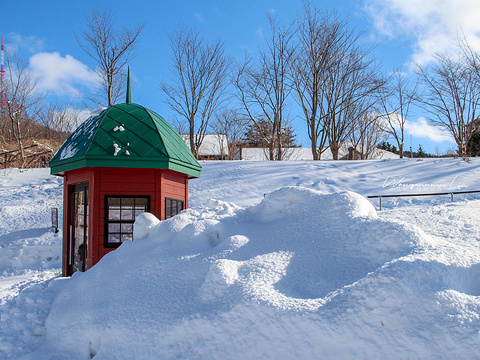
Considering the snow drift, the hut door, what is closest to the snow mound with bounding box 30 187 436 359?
the snow drift

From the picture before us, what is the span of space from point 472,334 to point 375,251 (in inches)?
42.8

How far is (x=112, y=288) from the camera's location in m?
3.63

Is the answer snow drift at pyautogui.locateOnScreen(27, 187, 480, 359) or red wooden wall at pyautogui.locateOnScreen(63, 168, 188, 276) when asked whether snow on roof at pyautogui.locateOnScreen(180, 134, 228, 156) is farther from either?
snow drift at pyautogui.locateOnScreen(27, 187, 480, 359)

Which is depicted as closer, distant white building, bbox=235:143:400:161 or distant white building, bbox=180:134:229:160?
distant white building, bbox=180:134:229:160

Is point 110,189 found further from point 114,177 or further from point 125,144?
point 125,144

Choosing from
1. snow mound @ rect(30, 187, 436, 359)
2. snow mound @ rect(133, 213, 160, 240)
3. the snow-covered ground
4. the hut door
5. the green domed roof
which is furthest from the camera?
the hut door

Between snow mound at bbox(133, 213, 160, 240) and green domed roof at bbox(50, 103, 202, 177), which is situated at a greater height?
green domed roof at bbox(50, 103, 202, 177)

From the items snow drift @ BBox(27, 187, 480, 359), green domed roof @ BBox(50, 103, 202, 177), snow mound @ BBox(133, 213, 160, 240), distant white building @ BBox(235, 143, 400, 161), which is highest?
distant white building @ BBox(235, 143, 400, 161)

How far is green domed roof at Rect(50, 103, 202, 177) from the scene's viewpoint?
6.05m

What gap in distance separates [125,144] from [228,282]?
396 cm

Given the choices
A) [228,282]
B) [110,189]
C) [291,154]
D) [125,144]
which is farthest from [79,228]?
[291,154]

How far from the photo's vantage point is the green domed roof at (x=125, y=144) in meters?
6.05

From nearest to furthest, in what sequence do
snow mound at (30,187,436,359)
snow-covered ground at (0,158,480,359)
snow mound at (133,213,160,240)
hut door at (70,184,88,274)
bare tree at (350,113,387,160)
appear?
snow-covered ground at (0,158,480,359) → snow mound at (30,187,436,359) → snow mound at (133,213,160,240) → hut door at (70,184,88,274) → bare tree at (350,113,387,160)

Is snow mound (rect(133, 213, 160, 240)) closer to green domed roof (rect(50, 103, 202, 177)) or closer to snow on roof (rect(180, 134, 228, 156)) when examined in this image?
green domed roof (rect(50, 103, 202, 177))
